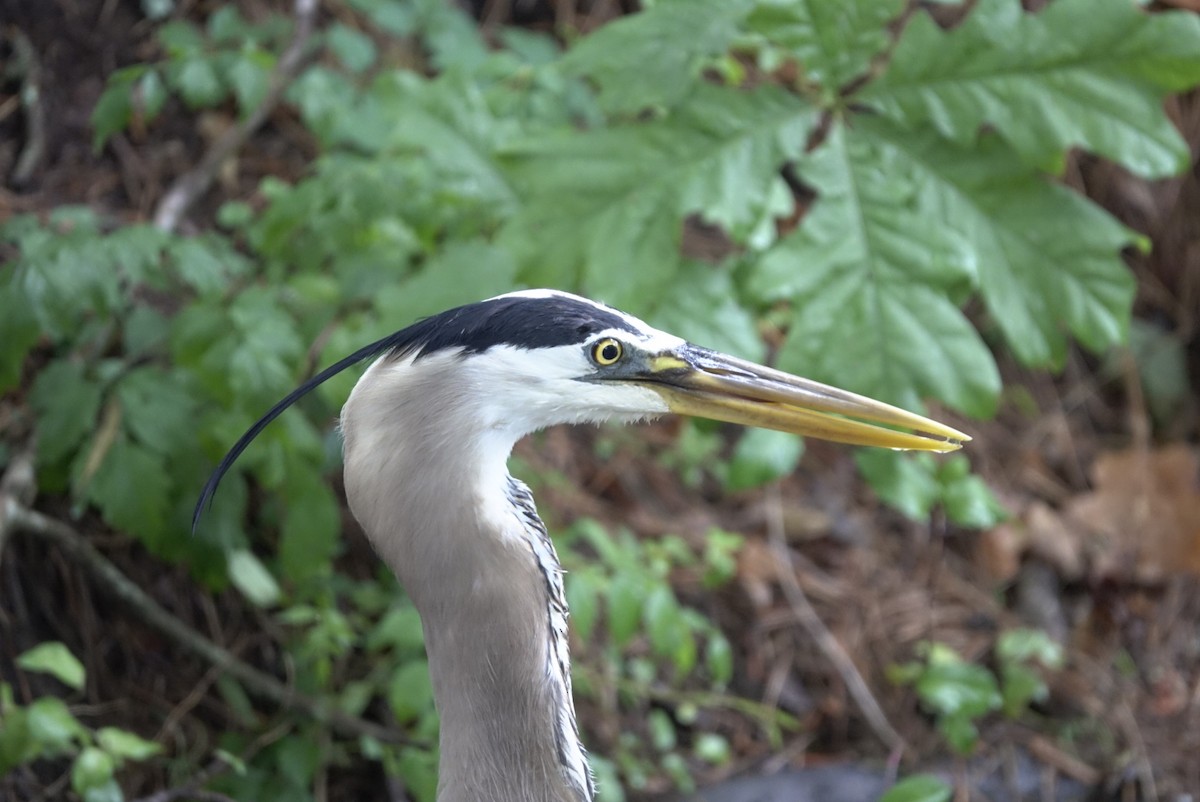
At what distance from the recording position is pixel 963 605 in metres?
2.99

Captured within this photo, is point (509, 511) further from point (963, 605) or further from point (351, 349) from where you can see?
point (963, 605)

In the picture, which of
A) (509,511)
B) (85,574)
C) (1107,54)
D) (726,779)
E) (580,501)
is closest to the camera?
(509,511)

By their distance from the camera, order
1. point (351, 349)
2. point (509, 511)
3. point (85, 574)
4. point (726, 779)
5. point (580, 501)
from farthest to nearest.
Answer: point (580, 501)
point (726, 779)
point (85, 574)
point (351, 349)
point (509, 511)

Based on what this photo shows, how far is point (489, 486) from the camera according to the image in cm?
132

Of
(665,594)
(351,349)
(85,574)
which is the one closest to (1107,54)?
(665,594)

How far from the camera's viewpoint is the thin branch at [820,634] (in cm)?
269

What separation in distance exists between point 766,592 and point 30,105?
2150 mm

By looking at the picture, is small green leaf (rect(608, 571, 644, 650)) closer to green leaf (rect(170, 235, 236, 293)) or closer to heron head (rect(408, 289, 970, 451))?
heron head (rect(408, 289, 970, 451))

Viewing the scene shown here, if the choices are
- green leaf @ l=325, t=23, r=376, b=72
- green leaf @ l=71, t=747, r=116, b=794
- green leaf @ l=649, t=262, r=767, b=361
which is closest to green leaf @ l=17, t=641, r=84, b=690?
green leaf @ l=71, t=747, r=116, b=794

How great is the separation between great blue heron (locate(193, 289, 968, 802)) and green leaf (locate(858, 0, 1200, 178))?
2.24 ft

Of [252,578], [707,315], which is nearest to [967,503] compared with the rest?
[707,315]

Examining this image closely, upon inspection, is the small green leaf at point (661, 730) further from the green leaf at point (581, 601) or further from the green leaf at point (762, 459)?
the green leaf at point (762, 459)

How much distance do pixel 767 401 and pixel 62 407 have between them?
1.21m

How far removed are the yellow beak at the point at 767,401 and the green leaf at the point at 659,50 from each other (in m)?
0.53
